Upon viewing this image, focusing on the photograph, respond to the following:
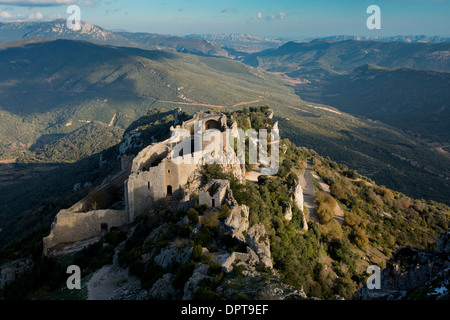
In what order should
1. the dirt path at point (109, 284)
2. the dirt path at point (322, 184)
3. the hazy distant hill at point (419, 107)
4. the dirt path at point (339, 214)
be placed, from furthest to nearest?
the hazy distant hill at point (419, 107) → the dirt path at point (322, 184) → the dirt path at point (339, 214) → the dirt path at point (109, 284)

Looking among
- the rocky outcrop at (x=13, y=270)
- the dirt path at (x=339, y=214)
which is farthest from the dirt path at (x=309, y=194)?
the rocky outcrop at (x=13, y=270)

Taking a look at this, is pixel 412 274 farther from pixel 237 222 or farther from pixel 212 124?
pixel 212 124

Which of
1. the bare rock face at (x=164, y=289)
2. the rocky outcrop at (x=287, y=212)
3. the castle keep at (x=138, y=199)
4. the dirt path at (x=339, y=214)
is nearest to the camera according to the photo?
the bare rock face at (x=164, y=289)

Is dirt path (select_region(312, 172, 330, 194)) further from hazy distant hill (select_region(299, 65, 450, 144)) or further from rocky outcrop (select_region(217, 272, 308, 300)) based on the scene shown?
hazy distant hill (select_region(299, 65, 450, 144))

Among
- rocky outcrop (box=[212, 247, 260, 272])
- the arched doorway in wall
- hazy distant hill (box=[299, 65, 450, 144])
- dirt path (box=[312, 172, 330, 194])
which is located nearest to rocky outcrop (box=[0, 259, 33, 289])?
rocky outcrop (box=[212, 247, 260, 272])

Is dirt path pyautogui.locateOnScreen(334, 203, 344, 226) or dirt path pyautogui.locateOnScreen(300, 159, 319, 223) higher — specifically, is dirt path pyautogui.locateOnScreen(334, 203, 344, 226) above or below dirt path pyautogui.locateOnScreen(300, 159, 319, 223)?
below

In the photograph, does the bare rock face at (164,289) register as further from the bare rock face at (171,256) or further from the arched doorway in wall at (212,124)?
the arched doorway in wall at (212,124)
